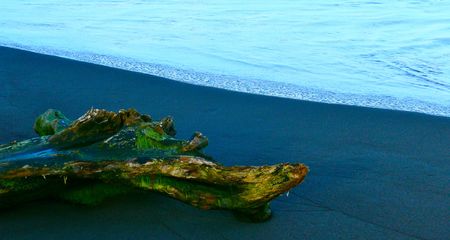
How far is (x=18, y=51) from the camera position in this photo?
6.76 meters

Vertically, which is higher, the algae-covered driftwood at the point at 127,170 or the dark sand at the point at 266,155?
the algae-covered driftwood at the point at 127,170

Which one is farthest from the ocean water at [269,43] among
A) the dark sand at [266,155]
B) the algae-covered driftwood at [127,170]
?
the algae-covered driftwood at [127,170]

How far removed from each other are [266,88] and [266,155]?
198cm

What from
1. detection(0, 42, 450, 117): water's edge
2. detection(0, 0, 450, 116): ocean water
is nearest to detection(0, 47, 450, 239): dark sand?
detection(0, 42, 450, 117): water's edge

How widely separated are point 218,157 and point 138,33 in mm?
5481

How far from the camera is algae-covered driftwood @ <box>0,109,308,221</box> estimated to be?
2.70 m

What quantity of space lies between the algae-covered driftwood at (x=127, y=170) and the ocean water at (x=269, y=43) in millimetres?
2746

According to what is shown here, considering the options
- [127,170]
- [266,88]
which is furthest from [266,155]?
[266,88]

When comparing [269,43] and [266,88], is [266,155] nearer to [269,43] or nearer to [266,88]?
[266,88]

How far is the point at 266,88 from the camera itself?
229 inches

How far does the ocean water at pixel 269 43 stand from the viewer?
19.8 feet

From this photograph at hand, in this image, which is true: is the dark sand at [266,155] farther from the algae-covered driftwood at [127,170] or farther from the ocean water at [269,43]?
the ocean water at [269,43]

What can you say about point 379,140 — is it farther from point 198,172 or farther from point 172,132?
point 198,172

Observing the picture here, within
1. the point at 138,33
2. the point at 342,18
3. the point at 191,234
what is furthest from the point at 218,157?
the point at 342,18
